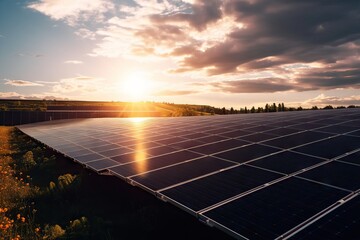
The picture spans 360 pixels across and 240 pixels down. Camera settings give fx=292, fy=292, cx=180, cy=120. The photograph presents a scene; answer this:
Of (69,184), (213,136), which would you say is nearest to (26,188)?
(69,184)

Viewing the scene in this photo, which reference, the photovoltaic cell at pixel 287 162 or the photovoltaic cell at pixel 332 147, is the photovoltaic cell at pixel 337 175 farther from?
the photovoltaic cell at pixel 332 147

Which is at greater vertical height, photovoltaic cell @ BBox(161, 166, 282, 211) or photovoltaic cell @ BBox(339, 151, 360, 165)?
photovoltaic cell @ BBox(339, 151, 360, 165)

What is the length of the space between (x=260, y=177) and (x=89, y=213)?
8.51 metres

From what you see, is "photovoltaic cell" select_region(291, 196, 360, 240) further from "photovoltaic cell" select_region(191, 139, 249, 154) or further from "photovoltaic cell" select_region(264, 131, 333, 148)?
"photovoltaic cell" select_region(191, 139, 249, 154)

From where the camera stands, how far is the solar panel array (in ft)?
24.1

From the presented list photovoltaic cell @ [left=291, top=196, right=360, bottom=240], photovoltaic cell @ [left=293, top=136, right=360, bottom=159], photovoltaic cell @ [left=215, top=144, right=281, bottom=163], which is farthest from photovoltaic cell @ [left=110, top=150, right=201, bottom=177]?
photovoltaic cell @ [left=291, top=196, right=360, bottom=240]

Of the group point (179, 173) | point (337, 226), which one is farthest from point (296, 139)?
point (337, 226)

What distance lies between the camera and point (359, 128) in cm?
1806

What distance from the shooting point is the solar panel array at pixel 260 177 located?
24.1ft

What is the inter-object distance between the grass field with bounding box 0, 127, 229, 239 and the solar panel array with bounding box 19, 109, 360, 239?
1.84 metres

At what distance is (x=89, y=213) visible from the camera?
1414cm

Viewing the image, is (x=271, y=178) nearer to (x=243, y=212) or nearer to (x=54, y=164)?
(x=243, y=212)

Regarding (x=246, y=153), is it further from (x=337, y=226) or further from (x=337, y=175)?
(x=337, y=226)

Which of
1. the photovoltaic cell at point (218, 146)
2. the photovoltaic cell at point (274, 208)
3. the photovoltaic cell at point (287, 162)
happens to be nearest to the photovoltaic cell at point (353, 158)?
the photovoltaic cell at point (287, 162)
